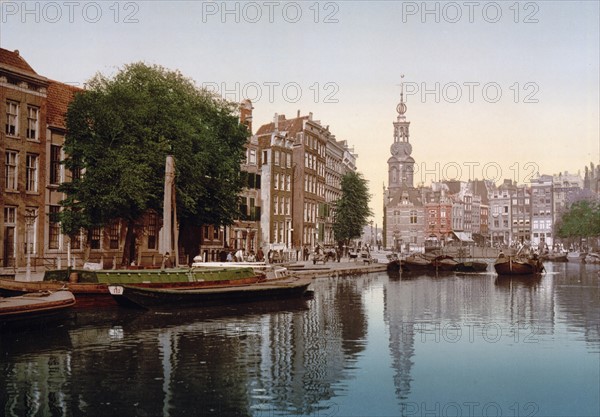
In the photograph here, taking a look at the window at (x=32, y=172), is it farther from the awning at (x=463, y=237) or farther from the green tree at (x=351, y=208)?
the awning at (x=463, y=237)

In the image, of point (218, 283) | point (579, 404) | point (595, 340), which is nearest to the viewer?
point (579, 404)

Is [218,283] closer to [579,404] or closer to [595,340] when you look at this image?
[595,340]

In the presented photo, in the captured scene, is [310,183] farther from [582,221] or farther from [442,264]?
[582,221]

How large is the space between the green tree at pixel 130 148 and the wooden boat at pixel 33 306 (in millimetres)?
12909

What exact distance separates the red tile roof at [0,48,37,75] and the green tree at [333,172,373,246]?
157ft

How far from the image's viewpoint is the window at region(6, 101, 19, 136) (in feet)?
136

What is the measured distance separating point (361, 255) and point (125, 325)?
Result: 58504 mm

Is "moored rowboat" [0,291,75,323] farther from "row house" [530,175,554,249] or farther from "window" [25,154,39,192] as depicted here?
"row house" [530,175,554,249]

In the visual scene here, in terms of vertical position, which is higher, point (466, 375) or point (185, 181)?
point (185, 181)

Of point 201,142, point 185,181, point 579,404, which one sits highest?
point 201,142

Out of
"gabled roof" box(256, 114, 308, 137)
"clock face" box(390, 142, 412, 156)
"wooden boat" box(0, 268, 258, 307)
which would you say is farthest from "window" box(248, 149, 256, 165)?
"clock face" box(390, 142, 412, 156)

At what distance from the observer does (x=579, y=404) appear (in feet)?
52.5

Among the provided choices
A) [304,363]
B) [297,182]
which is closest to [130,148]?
[304,363]

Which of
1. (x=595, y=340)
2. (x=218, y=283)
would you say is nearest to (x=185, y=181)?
(x=218, y=283)
